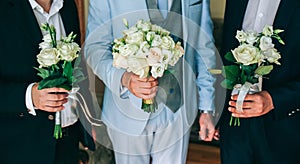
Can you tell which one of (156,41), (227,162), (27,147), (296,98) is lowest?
(227,162)

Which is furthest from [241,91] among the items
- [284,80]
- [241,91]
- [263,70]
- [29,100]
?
[29,100]

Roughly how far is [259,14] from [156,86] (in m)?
0.56

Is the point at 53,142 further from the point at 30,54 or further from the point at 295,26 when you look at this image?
the point at 295,26

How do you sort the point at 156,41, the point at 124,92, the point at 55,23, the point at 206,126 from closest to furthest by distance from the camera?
the point at 156,41 → the point at 124,92 → the point at 55,23 → the point at 206,126

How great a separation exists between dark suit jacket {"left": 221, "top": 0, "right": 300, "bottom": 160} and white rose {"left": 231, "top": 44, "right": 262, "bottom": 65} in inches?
8.6

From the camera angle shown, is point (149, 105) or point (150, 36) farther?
point (149, 105)

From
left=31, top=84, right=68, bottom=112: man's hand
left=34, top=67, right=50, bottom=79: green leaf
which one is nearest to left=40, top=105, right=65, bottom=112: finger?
left=31, top=84, right=68, bottom=112: man's hand

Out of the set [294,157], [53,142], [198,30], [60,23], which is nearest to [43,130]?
[53,142]

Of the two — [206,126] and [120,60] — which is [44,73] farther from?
[206,126]

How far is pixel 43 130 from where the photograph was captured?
1.70 m

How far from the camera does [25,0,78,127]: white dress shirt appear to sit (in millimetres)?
1578

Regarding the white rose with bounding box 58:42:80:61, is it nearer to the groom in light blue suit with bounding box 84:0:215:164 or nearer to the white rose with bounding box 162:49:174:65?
the groom in light blue suit with bounding box 84:0:215:164

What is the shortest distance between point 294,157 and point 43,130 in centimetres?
109

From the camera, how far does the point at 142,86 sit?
1.48m
